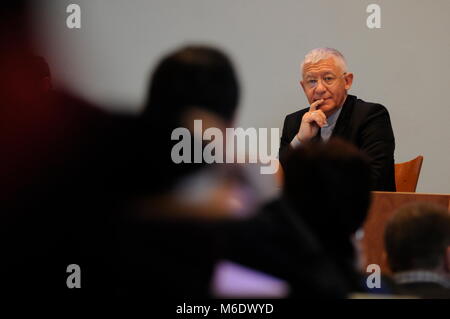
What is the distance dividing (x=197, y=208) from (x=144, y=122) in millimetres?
217

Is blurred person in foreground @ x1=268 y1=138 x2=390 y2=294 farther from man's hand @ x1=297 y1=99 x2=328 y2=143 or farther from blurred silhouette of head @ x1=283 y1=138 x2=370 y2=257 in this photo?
man's hand @ x1=297 y1=99 x2=328 y2=143

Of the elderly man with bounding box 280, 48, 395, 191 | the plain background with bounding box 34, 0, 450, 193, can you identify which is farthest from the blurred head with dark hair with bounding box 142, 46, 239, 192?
the plain background with bounding box 34, 0, 450, 193

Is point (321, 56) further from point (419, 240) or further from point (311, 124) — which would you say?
point (419, 240)

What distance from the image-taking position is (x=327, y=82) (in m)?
2.45

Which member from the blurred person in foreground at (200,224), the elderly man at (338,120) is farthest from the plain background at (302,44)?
the blurred person in foreground at (200,224)

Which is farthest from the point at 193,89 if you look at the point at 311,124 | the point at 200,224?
the point at 311,124

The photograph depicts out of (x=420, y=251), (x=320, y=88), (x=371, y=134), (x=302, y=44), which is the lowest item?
(x=420, y=251)

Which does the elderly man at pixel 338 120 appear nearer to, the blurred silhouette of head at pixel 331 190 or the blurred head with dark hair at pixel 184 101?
the blurred head with dark hair at pixel 184 101

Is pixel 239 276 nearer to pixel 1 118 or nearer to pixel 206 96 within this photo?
pixel 206 96

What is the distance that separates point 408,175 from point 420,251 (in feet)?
4.71

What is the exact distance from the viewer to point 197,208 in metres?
1.21
